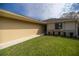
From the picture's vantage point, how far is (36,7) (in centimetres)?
962

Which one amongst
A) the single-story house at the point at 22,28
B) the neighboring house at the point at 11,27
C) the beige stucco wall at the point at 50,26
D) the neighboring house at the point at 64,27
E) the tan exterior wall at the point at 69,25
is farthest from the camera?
the beige stucco wall at the point at 50,26

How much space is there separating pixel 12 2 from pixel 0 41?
278cm

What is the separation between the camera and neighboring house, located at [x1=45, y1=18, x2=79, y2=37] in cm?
1206

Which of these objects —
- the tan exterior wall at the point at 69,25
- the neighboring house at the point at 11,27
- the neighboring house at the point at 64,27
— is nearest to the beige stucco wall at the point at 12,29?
the neighboring house at the point at 11,27

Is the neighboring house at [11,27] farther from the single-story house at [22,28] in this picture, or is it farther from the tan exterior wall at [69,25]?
the tan exterior wall at [69,25]

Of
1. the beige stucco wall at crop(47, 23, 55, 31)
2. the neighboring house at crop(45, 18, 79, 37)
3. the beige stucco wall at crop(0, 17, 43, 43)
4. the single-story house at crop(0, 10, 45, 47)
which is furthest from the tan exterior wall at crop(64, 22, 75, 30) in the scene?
the single-story house at crop(0, 10, 45, 47)

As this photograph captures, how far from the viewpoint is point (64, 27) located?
527 inches

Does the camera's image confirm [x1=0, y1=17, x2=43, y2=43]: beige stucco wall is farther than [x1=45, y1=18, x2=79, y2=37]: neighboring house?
No

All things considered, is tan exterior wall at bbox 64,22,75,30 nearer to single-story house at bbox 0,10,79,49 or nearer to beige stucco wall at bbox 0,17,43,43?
single-story house at bbox 0,10,79,49

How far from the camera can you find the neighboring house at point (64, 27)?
12.1 metres

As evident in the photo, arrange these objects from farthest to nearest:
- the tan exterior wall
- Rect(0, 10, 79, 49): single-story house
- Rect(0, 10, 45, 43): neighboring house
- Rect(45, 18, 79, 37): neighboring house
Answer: the tan exterior wall, Rect(45, 18, 79, 37): neighboring house, Rect(0, 10, 79, 49): single-story house, Rect(0, 10, 45, 43): neighboring house

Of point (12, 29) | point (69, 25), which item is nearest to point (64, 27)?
point (69, 25)

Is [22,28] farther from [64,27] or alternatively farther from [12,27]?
[64,27]

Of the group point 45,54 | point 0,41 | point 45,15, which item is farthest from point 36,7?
point 45,54
